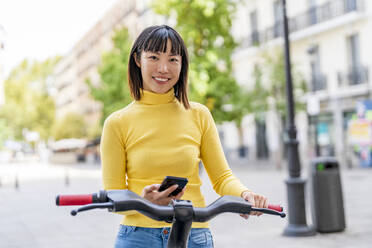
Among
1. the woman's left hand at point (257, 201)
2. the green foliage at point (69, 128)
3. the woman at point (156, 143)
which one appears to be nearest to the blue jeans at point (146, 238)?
the woman at point (156, 143)

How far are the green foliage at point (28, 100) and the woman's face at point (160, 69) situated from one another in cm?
6890

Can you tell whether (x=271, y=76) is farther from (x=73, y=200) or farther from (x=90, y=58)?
(x=90, y=58)

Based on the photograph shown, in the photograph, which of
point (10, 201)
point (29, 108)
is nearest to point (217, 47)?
point (10, 201)

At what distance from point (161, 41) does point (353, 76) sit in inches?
1032

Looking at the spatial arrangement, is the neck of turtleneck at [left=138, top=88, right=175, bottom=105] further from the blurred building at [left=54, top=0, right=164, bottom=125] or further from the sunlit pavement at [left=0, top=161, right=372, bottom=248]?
the blurred building at [left=54, top=0, right=164, bottom=125]

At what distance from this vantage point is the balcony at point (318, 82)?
96.3 feet

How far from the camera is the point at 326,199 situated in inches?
341

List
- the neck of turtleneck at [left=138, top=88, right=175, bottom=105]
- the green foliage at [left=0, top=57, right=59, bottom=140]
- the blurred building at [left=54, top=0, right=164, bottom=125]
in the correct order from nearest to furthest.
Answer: the neck of turtleneck at [left=138, top=88, right=175, bottom=105], the blurred building at [left=54, top=0, right=164, bottom=125], the green foliage at [left=0, top=57, right=59, bottom=140]

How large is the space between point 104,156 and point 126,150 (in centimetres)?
10

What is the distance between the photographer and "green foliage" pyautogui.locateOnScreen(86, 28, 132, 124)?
3522 centimetres

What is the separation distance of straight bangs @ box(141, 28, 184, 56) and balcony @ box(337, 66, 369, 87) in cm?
2537

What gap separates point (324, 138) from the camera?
1147 inches

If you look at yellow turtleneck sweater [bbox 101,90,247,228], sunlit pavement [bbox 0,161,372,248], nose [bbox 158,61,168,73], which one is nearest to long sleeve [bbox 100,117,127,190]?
yellow turtleneck sweater [bbox 101,90,247,228]

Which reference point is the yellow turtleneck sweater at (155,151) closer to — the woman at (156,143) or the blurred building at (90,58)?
the woman at (156,143)
